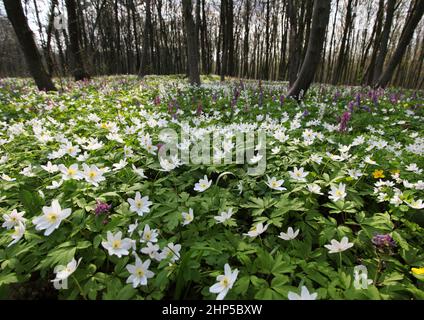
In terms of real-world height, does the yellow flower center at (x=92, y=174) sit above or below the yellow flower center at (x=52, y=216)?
above

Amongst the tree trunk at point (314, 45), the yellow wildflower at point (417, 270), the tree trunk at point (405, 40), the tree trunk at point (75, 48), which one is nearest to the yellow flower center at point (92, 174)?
the yellow wildflower at point (417, 270)

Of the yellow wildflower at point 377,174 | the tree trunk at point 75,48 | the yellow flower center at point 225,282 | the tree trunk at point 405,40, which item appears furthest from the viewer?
the tree trunk at point 75,48

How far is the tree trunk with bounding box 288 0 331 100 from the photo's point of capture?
6.09 m

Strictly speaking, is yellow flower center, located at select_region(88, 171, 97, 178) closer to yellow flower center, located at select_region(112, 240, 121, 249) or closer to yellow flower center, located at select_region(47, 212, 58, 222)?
yellow flower center, located at select_region(47, 212, 58, 222)

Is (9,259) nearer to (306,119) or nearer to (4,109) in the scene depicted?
(306,119)

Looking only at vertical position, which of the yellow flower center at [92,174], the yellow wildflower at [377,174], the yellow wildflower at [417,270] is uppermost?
the yellow flower center at [92,174]

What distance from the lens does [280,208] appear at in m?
2.11

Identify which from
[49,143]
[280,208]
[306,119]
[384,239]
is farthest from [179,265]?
[306,119]

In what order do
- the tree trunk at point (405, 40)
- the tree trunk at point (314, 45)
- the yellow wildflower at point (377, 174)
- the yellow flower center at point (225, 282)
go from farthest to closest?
the tree trunk at point (405, 40)
the tree trunk at point (314, 45)
the yellow wildflower at point (377, 174)
the yellow flower center at point (225, 282)

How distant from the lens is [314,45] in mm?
6355

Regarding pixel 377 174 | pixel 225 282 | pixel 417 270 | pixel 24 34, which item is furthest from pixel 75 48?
pixel 417 270

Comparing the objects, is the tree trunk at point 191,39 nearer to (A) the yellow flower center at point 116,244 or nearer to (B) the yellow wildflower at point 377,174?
(B) the yellow wildflower at point 377,174

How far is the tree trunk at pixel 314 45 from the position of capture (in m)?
6.09
